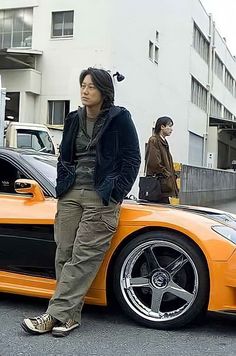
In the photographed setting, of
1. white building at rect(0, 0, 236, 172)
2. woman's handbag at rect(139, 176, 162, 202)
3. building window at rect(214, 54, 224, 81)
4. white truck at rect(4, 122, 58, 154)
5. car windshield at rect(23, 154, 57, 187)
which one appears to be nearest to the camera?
car windshield at rect(23, 154, 57, 187)

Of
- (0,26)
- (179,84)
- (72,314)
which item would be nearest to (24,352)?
(72,314)

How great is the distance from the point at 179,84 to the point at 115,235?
1035 inches

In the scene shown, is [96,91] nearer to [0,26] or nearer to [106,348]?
[106,348]

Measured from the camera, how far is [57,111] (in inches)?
861

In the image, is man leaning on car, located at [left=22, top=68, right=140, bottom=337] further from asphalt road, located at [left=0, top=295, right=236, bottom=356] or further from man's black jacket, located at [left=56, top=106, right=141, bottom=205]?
asphalt road, located at [left=0, top=295, right=236, bottom=356]

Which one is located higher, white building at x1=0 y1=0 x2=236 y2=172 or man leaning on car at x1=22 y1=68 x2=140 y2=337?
white building at x1=0 y1=0 x2=236 y2=172

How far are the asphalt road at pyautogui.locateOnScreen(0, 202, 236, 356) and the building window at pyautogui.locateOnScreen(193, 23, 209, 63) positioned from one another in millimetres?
29588

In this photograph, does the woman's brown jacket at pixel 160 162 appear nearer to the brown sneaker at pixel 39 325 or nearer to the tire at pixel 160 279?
the tire at pixel 160 279

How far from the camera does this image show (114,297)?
405 cm

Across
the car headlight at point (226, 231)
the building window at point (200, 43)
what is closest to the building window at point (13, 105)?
the building window at point (200, 43)

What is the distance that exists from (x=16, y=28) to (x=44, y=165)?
1931cm

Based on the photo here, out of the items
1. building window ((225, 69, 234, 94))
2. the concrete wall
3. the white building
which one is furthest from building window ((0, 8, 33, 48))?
building window ((225, 69, 234, 94))

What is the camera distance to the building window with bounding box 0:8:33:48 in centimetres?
2239

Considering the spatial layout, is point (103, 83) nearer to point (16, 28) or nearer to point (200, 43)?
point (16, 28)
